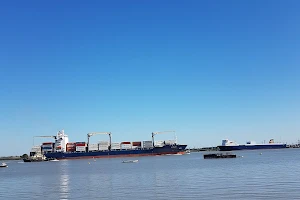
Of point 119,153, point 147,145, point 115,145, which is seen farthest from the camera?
point 115,145

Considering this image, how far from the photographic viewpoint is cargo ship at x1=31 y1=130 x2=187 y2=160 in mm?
149500

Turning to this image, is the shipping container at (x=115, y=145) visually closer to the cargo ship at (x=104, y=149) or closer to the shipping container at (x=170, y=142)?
the cargo ship at (x=104, y=149)

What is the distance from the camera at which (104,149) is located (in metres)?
151

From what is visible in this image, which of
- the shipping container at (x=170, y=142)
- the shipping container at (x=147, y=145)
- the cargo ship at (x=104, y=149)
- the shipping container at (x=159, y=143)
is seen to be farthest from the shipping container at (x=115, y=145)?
the shipping container at (x=170, y=142)

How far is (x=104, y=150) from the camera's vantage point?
151 m

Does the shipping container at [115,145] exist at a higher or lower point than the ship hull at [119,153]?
higher

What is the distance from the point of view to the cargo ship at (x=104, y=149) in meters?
150

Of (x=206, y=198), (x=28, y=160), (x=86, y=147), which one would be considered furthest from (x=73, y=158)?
(x=206, y=198)

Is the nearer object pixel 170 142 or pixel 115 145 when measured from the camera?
pixel 115 145

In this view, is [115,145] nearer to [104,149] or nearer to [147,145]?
[104,149]

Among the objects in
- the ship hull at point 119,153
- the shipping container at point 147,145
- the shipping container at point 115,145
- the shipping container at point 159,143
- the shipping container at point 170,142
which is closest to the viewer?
the ship hull at point 119,153

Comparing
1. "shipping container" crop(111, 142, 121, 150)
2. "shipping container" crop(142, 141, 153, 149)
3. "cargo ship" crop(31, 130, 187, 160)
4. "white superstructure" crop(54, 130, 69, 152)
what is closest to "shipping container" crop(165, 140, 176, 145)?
"cargo ship" crop(31, 130, 187, 160)

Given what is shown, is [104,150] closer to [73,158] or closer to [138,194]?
[73,158]

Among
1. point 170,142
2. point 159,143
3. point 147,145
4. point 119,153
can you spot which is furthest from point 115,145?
point 170,142
